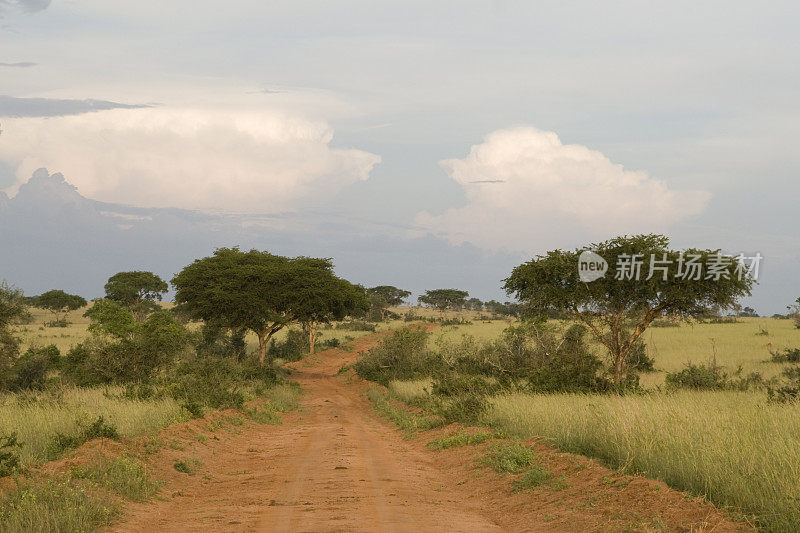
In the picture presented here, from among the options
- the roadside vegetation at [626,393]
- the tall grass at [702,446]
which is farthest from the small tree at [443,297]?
the tall grass at [702,446]

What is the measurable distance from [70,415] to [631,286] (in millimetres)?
17794

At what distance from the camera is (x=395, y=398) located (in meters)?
28.3

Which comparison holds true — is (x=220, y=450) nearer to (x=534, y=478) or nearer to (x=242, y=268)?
(x=534, y=478)

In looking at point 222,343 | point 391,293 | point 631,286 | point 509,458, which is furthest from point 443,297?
point 509,458

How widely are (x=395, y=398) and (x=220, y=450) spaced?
13.5 metres

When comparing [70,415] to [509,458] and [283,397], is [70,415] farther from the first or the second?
[283,397]

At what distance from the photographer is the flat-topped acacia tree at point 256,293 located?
1403 inches

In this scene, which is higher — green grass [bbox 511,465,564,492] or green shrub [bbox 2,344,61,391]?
green grass [bbox 511,465,564,492]

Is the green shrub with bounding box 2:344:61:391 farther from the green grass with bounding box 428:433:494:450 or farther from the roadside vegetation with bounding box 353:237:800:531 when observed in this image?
the green grass with bounding box 428:433:494:450

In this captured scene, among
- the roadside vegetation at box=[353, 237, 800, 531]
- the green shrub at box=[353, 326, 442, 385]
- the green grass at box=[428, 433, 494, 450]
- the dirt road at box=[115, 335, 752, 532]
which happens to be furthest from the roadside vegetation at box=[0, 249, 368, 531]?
the roadside vegetation at box=[353, 237, 800, 531]

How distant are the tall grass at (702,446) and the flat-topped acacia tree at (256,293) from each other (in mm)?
22552

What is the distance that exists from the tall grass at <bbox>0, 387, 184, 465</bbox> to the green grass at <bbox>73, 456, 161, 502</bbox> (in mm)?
990

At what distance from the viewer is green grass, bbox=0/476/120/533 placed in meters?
7.55

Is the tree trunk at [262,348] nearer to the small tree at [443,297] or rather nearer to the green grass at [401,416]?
the green grass at [401,416]
